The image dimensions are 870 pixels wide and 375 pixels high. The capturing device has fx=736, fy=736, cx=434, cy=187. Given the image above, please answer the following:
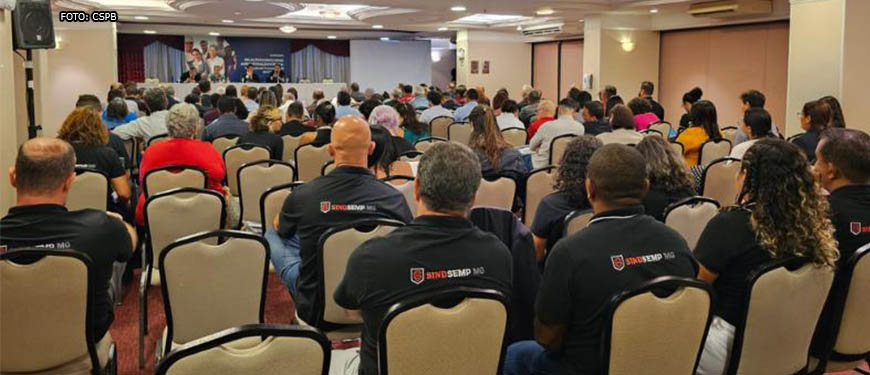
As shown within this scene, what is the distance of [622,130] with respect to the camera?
6812 millimetres

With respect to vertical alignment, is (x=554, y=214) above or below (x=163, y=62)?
below

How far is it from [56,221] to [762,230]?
270cm

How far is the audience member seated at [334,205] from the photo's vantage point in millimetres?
3330

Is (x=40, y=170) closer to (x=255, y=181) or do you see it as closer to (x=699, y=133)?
(x=255, y=181)

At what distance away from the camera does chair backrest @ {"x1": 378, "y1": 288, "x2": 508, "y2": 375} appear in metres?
2.12

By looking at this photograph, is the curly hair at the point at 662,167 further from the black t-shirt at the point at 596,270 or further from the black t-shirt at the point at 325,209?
the black t-shirt at the point at 596,270

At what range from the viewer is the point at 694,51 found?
591 inches

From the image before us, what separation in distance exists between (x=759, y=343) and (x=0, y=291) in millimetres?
2783

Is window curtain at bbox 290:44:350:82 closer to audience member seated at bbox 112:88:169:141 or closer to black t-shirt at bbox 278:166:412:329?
audience member seated at bbox 112:88:169:141

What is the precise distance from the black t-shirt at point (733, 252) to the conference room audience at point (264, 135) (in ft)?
16.2

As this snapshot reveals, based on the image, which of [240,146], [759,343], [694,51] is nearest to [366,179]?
[759,343]

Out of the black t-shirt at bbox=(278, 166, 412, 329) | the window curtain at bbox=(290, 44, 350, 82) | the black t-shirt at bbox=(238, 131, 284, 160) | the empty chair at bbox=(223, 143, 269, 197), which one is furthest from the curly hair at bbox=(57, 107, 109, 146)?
the window curtain at bbox=(290, 44, 350, 82)

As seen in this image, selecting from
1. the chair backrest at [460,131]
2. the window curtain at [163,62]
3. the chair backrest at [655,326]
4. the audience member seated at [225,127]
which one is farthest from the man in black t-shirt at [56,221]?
the window curtain at [163,62]

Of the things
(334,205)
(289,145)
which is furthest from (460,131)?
(334,205)
